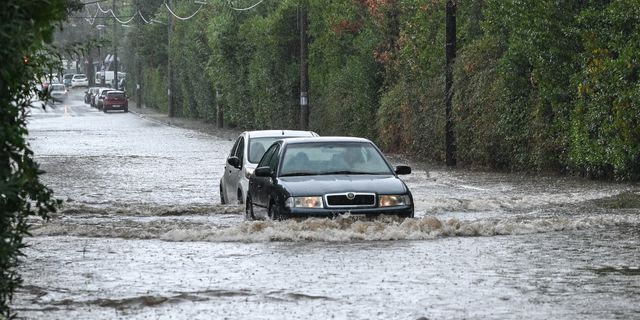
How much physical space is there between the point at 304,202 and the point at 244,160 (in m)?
5.59

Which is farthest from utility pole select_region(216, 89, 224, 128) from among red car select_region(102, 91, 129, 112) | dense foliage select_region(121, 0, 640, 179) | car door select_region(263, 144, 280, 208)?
car door select_region(263, 144, 280, 208)

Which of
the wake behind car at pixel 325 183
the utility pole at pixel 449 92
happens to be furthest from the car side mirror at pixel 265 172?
the utility pole at pixel 449 92

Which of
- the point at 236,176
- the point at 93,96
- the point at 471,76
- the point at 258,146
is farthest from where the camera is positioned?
the point at 93,96

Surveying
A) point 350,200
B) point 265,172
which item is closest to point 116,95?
point 265,172

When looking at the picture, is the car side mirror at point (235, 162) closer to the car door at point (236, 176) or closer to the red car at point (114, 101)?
the car door at point (236, 176)

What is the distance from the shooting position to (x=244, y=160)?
2275 centimetres

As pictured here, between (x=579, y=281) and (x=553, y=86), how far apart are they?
18.2 metres

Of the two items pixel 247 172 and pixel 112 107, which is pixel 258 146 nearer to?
pixel 247 172

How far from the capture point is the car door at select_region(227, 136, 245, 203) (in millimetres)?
22781

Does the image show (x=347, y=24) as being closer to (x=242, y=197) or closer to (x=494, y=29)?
(x=494, y=29)

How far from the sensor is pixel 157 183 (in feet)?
104

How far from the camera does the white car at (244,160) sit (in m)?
22.3

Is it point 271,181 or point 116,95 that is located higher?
point 116,95

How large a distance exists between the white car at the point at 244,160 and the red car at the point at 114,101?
7746 centimetres
